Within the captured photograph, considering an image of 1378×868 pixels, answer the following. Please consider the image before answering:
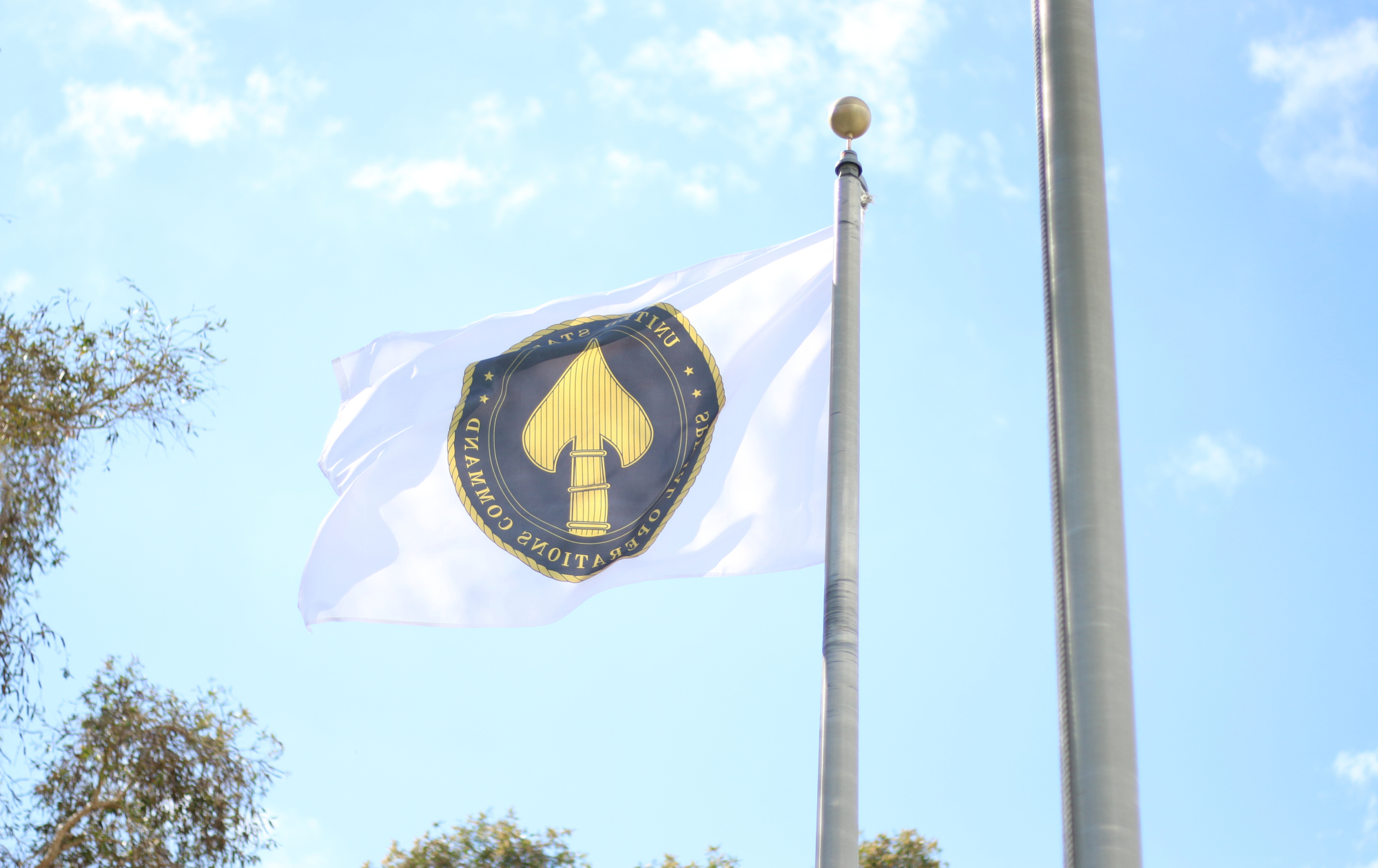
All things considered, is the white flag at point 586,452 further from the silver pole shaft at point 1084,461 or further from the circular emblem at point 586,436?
the silver pole shaft at point 1084,461

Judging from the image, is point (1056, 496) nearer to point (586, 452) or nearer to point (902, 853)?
point (586, 452)

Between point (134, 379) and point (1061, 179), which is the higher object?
point (134, 379)

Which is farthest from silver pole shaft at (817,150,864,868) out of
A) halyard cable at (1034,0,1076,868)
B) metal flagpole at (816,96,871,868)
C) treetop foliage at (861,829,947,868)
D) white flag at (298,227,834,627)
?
treetop foliage at (861,829,947,868)

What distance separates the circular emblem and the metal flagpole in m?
1.91

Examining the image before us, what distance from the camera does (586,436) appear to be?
10.9 meters

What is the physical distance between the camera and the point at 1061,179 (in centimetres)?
509

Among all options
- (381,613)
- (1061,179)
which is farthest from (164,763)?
(1061,179)

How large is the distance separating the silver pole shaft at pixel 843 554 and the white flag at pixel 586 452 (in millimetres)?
1335

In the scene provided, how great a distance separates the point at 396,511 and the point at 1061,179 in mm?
7143

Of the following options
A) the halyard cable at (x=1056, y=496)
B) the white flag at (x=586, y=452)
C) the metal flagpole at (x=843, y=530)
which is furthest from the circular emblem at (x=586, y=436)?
the halyard cable at (x=1056, y=496)

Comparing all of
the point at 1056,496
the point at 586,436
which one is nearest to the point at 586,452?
the point at 586,436

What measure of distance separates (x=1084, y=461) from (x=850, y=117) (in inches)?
214

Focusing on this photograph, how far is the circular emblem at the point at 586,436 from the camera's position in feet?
34.2

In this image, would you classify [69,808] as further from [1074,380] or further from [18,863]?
[1074,380]
